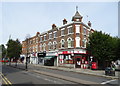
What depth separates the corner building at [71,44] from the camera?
31500 mm

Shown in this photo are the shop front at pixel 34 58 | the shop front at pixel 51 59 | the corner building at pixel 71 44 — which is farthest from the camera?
the shop front at pixel 34 58

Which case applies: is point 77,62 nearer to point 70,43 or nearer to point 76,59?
point 76,59

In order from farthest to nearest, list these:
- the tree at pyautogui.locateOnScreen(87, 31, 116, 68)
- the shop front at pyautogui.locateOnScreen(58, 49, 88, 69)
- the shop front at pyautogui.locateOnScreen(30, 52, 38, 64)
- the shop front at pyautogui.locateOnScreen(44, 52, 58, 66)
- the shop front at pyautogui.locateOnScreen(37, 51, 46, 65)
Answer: the shop front at pyautogui.locateOnScreen(30, 52, 38, 64)
the shop front at pyautogui.locateOnScreen(37, 51, 46, 65)
the shop front at pyautogui.locateOnScreen(44, 52, 58, 66)
the shop front at pyautogui.locateOnScreen(58, 49, 88, 69)
the tree at pyautogui.locateOnScreen(87, 31, 116, 68)

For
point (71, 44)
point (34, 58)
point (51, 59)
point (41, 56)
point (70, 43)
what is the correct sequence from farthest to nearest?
point (34, 58)
point (41, 56)
point (51, 59)
point (70, 43)
point (71, 44)

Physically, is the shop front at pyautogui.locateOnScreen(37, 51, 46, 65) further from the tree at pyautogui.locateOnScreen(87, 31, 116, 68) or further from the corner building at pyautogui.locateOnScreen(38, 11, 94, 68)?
the tree at pyautogui.locateOnScreen(87, 31, 116, 68)

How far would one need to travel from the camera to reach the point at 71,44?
107ft

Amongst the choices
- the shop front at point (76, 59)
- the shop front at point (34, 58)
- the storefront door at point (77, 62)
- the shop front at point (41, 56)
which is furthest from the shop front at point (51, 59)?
the shop front at point (34, 58)

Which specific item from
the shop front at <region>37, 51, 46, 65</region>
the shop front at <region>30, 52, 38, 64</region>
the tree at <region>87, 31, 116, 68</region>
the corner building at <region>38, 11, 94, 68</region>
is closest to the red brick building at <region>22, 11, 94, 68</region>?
the corner building at <region>38, 11, 94, 68</region>

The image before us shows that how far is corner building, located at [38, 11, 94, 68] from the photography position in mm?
31500

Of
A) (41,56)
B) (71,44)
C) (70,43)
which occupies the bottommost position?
(41,56)

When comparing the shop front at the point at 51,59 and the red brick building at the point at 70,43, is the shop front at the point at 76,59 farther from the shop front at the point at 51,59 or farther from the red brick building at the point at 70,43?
the shop front at the point at 51,59

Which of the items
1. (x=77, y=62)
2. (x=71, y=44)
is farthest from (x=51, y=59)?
(x=77, y=62)

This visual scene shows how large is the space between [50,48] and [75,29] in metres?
11.0

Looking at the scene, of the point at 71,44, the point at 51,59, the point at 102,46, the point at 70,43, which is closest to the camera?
the point at 102,46
